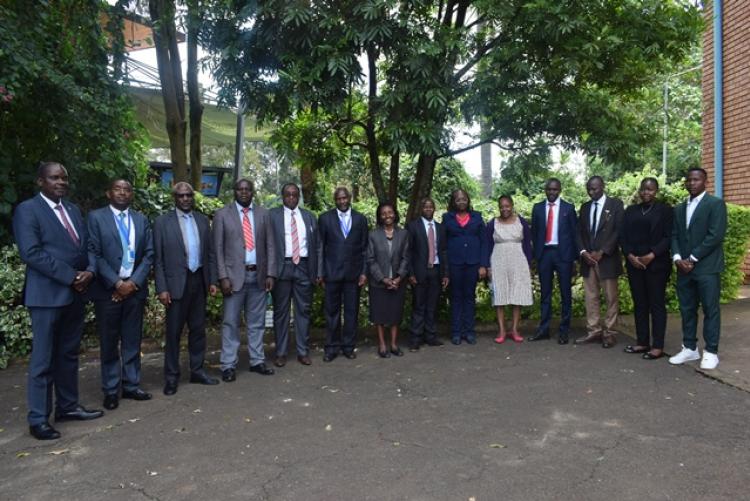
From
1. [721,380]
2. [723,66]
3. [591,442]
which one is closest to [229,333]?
[591,442]

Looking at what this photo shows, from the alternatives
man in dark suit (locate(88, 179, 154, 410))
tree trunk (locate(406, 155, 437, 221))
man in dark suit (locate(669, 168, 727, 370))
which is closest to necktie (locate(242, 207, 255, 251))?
man in dark suit (locate(88, 179, 154, 410))

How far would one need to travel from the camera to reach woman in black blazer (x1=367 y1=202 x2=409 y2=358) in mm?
6719

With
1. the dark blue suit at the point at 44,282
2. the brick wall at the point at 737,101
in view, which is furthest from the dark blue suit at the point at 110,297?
the brick wall at the point at 737,101

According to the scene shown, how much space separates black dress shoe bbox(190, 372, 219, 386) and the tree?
309 centimetres

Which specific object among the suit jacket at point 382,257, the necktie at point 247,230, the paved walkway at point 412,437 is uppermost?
the necktie at point 247,230

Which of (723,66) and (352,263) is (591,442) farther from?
(723,66)

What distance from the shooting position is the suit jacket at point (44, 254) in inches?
171

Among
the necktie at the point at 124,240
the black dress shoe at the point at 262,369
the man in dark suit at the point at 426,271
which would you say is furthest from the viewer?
the man in dark suit at the point at 426,271

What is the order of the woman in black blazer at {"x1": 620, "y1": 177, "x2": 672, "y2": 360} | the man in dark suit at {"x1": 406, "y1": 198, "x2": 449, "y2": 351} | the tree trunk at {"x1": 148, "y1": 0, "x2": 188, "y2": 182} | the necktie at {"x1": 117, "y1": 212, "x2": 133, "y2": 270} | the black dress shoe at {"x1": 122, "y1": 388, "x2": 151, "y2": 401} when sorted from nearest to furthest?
the necktie at {"x1": 117, "y1": 212, "x2": 133, "y2": 270} → the black dress shoe at {"x1": 122, "y1": 388, "x2": 151, "y2": 401} → the woman in black blazer at {"x1": 620, "y1": 177, "x2": 672, "y2": 360} → the man in dark suit at {"x1": 406, "y1": 198, "x2": 449, "y2": 351} → the tree trunk at {"x1": 148, "y1": 0, "x2": 188, "y2": 182}

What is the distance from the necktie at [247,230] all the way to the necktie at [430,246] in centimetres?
211

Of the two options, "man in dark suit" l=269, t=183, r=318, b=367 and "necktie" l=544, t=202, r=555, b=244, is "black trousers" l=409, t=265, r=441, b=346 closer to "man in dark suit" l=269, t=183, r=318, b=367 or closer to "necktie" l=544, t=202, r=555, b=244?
"man in dark suit" l=269, t=183, r=318, b=367

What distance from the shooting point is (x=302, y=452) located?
158 inches

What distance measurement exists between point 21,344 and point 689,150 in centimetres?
2539

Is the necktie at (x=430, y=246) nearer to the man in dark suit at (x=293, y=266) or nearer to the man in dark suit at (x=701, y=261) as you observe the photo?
the man in dark suit at (x=293, y=266)
